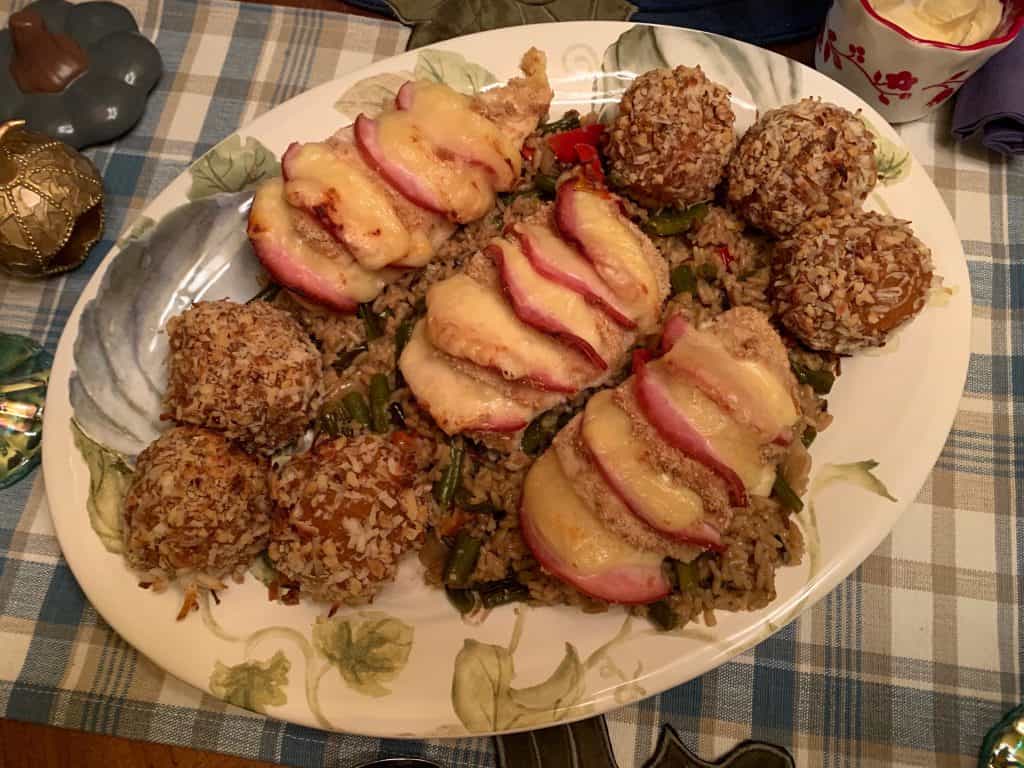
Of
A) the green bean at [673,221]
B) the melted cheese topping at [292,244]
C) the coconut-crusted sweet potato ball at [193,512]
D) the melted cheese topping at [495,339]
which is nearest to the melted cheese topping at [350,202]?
the melted cheese topping at [292,244]

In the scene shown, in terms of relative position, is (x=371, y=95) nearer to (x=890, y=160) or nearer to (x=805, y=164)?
(x=805, y=164)

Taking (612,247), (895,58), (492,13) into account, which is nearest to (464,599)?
(612,247)

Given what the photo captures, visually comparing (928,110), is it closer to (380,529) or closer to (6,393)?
(380,529)

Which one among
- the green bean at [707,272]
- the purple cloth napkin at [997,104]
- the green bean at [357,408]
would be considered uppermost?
the purple cloth napkin at [997,104]

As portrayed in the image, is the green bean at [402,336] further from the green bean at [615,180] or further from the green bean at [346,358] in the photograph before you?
the green bean at [615,180]

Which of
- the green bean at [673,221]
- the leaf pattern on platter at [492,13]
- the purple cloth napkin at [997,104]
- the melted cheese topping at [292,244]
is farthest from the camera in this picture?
the leaf pattern on platter at [492,13]

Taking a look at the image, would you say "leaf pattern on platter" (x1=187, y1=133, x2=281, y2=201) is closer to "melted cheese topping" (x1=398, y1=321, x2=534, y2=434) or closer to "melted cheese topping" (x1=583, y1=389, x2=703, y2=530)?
"melted cheese topping" (x1=398, y1=321, x2=534, y2=434)

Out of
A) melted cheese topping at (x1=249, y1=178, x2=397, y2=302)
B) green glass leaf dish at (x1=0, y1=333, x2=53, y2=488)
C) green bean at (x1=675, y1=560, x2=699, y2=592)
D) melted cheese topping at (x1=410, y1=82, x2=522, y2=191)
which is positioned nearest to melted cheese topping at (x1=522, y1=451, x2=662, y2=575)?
green bean at (x1=675, y1=560, x2=699, y2=592)
